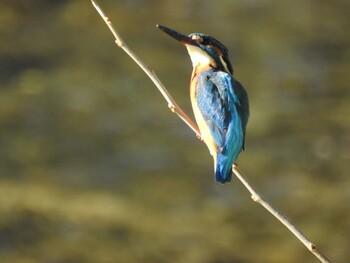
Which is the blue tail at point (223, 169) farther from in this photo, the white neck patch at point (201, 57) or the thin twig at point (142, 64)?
the white neck patch at point (201, 57)

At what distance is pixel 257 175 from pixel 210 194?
1.38 ft

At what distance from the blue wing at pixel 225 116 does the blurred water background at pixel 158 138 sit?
3.98m

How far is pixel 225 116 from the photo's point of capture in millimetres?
3504

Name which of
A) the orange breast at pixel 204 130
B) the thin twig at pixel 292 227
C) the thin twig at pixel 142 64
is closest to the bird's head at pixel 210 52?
the orange breast at pixel 204 130

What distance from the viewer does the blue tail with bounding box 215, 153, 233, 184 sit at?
11.1ft

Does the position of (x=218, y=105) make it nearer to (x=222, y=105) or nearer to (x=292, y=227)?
(x=222, y=105)

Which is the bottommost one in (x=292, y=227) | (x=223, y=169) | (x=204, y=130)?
(x=292, y=227)

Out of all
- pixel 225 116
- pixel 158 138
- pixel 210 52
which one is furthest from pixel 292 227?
pixel 158 138

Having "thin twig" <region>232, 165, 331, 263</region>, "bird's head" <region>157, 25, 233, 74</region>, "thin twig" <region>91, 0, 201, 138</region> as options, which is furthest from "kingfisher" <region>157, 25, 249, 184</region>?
"thin twig" <region>232, 165, 331, 263</region>

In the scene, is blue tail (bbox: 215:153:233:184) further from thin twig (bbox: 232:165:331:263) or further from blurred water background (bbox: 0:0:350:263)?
blurred water background (bbox: 0:0:350:263)

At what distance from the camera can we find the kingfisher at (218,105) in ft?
11.3

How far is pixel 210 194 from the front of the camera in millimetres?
8320

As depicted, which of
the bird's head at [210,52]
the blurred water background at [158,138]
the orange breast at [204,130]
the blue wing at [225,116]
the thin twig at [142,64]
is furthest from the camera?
the blurred water background at [158,138]

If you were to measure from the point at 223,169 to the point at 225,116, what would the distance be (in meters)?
0.20
